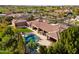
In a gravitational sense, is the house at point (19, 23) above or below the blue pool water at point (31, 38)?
above

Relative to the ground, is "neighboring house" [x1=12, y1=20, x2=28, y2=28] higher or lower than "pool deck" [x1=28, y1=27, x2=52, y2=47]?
higher

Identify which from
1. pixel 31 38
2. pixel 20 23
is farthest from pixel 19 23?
pixel 31 38

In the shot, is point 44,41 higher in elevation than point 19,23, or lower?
lower

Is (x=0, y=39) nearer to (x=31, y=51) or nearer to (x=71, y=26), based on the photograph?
(x=31, y=51)

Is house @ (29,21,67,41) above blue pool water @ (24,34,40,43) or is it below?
above

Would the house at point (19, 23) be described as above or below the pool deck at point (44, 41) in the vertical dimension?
above

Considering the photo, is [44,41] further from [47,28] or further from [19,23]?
[19,23]
